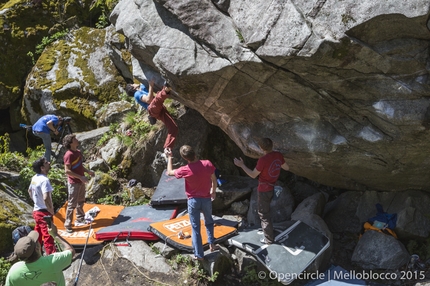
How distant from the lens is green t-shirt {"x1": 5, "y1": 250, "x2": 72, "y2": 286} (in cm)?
542

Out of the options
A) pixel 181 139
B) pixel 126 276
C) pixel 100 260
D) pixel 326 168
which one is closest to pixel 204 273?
pixel 126 276

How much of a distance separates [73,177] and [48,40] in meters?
8.43

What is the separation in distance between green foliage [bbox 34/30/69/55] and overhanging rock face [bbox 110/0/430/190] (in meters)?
7.01

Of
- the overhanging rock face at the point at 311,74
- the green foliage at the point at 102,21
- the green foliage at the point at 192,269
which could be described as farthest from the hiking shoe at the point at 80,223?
the green foliage at the point at 102,21

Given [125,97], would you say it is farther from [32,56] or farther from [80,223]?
[80,223]

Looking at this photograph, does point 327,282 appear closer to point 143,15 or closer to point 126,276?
point 126,276

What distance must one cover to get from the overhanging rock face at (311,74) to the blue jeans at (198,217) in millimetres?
1977

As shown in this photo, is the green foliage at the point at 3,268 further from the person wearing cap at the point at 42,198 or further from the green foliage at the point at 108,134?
the green foliage at the point at 108,134

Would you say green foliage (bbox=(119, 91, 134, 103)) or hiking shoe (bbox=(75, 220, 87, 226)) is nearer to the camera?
hiking shoe (bbox=(75, 220, 87, 226))

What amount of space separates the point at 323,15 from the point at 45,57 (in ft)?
37.5

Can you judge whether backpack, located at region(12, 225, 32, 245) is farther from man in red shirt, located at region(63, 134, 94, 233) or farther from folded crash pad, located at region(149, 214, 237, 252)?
folded crash pad, located at region(149, 214, 237, 252)

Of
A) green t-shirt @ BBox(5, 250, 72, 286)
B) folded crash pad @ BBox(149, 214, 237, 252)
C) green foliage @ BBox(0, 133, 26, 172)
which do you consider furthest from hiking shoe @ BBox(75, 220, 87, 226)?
green t-shirt @ BBox(5, 250, 72, 286)

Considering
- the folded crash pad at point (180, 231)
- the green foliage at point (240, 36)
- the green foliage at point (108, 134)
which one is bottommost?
the folded crash pad at point (180, 231)

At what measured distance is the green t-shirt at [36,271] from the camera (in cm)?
542
